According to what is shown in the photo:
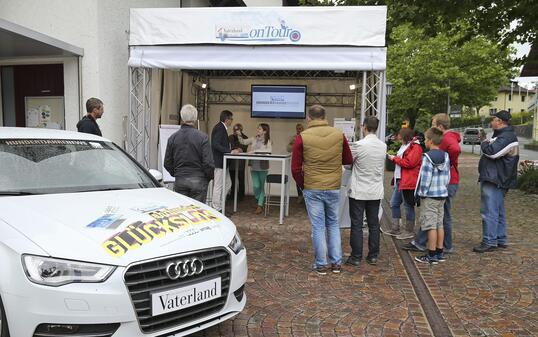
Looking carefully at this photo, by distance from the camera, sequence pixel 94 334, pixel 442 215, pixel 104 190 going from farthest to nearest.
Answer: pixel 442 215 < pixel 104 190 < pixel 94 334

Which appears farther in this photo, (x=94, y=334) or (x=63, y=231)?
(x=63, y=231)

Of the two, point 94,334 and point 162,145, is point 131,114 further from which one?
point 94,334

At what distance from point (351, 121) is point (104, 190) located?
715 centimetres

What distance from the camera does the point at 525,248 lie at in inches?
259

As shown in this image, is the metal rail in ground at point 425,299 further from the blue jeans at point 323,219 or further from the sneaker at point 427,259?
the blue jeans at point 323,219

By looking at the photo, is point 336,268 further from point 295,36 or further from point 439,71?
point 439,71

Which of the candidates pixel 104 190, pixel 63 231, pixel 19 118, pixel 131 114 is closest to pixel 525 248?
pixel 104 190

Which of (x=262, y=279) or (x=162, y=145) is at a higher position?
(x=162, y=145)

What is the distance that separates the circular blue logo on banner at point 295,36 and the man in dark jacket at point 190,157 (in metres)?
2.77

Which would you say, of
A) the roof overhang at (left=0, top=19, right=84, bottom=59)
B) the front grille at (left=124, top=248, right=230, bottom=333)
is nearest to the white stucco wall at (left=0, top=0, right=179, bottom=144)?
the roof overhang at (left=0, top=19, right=84, bottom=59)

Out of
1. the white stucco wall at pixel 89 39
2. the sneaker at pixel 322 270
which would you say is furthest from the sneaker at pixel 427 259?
the white stucco wall at pixel 89 39

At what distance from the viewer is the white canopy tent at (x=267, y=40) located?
748 centimetres

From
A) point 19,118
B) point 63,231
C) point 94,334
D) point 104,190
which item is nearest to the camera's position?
point 94,334

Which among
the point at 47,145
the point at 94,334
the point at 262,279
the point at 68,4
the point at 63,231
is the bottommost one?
the point at 262,279
